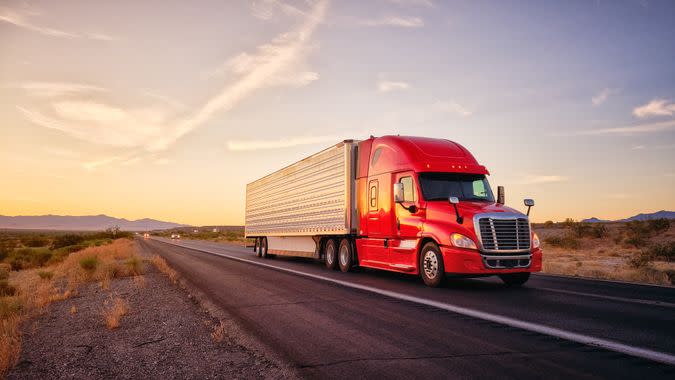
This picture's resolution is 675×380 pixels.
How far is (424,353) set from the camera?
513cm

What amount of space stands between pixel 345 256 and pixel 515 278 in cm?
567

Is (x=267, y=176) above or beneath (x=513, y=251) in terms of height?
above

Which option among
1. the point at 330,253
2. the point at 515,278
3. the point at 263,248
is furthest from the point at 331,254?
the point at 263,248

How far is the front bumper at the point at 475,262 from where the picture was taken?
1005cm

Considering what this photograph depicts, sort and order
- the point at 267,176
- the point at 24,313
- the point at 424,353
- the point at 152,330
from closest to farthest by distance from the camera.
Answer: the point at 424,353, the point at 152,330, the point at 24,313, the point at 267,176

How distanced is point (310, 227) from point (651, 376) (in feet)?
46.4

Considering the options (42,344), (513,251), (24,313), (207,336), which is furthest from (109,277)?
(513,251)

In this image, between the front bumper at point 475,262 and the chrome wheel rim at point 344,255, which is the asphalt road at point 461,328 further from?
the chrome wheel rim at point 344,255

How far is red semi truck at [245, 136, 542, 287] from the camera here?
10.3 m

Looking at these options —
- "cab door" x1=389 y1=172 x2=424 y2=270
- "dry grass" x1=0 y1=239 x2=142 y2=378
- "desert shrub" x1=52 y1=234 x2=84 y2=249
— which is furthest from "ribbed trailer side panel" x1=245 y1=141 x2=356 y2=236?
"desert shrub" x1=52 y1=234 x2=84 y2=249

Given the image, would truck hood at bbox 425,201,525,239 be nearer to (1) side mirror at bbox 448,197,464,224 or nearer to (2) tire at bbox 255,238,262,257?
(1) side mirror at bbox 448,197,464,224

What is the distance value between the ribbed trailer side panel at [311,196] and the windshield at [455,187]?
11.8ft

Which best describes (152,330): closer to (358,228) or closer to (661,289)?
(358,228)

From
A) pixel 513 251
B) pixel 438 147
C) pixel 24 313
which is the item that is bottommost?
pixel 24 313
